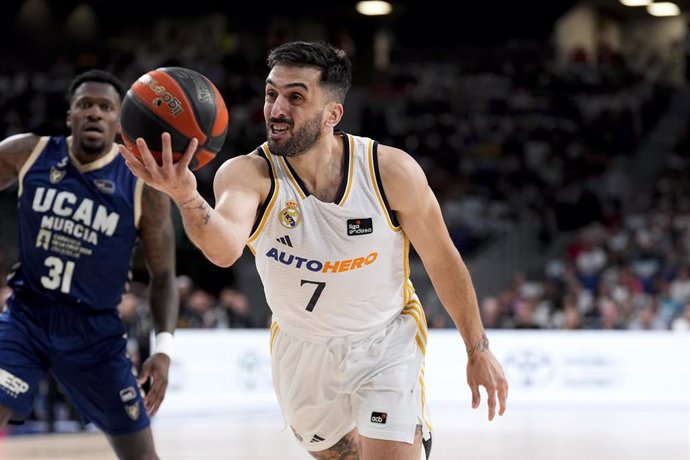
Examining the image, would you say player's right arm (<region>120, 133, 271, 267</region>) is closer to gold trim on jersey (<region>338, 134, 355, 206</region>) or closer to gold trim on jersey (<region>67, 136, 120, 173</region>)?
gold trim on jersey (<region>338, 134, 355, 206</region>)

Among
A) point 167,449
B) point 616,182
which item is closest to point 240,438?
point 167,449

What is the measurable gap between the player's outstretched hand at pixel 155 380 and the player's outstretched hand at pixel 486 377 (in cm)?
133

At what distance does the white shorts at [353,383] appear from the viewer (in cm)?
420

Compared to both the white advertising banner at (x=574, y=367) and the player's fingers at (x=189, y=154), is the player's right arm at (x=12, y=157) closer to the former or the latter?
the player's fingers at (x=189, y=154)

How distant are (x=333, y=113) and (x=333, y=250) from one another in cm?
54

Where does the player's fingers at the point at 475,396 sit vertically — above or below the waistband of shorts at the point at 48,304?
below

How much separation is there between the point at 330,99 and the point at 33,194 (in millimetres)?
1638

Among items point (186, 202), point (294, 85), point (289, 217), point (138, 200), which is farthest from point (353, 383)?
point (138, 200)

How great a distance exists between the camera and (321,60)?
13.5 ft

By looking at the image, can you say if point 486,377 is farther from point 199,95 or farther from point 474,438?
point 474,438

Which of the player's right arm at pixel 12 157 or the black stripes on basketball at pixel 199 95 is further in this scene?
the player's right arm at pixel 12 157

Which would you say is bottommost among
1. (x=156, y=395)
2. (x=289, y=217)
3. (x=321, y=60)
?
(x=156, y=395)

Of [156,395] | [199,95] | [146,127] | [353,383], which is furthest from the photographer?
[156,395]

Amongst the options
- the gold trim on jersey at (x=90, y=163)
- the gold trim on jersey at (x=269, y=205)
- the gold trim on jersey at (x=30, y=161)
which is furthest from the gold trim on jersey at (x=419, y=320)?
the gold trim on jersey at (x=30, y=161)
